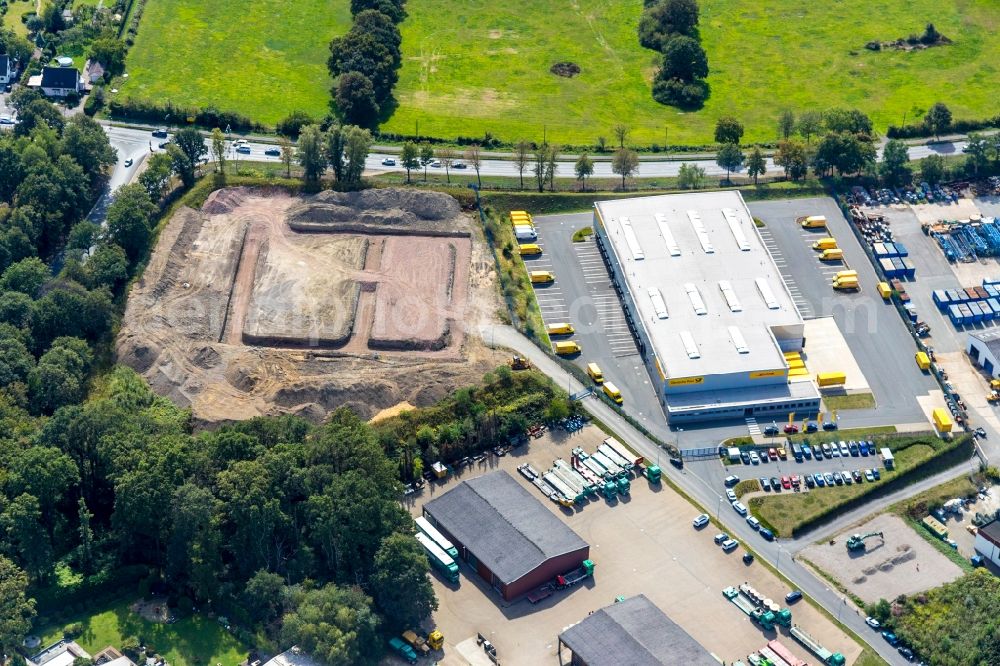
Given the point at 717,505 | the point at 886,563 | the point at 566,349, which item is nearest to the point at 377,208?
the point at 566,349

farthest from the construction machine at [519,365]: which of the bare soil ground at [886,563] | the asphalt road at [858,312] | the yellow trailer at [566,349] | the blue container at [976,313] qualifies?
the blue container at [976,313]

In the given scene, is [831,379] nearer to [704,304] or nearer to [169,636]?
[704,304]

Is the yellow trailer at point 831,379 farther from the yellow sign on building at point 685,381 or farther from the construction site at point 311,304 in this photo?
the construction site at point 311,304

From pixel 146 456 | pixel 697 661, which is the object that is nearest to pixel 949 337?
pixel 697 661

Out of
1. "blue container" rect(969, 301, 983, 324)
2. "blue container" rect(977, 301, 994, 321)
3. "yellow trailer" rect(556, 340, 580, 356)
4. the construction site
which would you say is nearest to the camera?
the construction site

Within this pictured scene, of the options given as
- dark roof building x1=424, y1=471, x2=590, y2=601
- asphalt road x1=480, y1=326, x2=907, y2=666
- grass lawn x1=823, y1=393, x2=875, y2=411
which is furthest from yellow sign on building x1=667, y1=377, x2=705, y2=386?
dark roof building x1=424, y1=471, x2=590, y2=601

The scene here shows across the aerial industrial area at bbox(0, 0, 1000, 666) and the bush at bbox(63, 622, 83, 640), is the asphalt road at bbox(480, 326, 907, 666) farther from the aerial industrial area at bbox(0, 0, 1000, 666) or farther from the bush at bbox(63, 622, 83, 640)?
the bush at bbox(63, 622, 83, 640)
